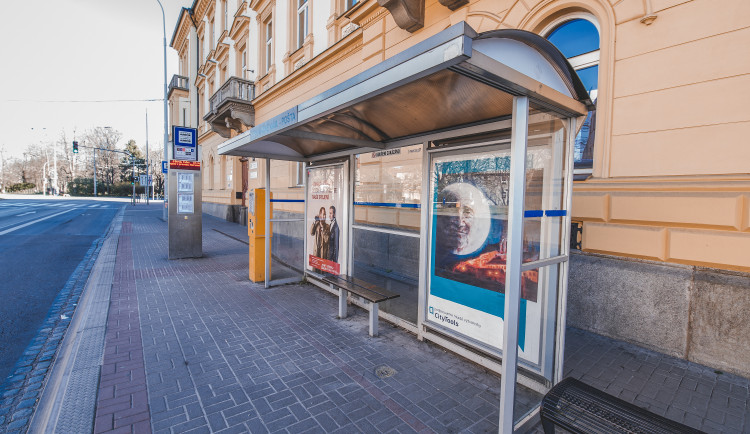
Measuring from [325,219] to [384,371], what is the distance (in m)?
2.91

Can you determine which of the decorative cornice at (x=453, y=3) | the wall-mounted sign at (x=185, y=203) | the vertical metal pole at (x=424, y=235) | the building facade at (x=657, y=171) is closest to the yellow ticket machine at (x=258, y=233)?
the building facade at (x=657, y=171)

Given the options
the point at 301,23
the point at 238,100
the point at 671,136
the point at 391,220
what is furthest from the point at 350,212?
the point at 238,100

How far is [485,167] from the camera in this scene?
3.40 metres

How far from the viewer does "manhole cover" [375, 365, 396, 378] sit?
3201 mm

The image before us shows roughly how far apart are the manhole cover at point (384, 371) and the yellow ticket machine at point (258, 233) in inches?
149

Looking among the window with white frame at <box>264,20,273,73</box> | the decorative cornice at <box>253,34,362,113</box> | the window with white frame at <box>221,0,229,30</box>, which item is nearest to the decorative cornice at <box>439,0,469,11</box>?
the decorative cornice at <box>253,34,362,113</box>

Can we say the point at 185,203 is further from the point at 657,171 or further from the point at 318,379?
the point at 657,171

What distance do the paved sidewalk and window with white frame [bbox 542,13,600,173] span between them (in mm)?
2326

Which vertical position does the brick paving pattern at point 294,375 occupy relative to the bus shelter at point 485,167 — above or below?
below

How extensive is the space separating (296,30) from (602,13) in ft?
Answer: 32.4

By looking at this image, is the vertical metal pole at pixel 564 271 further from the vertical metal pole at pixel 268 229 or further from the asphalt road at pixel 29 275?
the asphalt road at pixel 29 275

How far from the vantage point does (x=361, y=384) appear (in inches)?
120

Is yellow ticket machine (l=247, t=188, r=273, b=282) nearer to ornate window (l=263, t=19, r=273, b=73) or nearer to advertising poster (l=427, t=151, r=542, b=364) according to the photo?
advertising poster (l=427, t=151, r=542, b=364)

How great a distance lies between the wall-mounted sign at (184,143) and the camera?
322 inches
